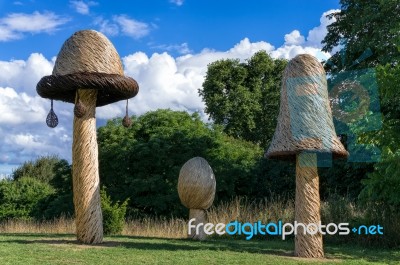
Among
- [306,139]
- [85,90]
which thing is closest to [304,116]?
[306,139]

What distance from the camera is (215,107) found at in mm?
39281

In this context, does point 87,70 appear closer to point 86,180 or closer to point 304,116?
point 86,180

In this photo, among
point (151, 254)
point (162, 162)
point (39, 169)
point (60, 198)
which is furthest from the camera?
point (39, 169)

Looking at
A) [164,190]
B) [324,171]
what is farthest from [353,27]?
[164,190]

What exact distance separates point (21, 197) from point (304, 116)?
24.7 m

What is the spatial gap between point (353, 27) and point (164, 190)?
11.4 metres

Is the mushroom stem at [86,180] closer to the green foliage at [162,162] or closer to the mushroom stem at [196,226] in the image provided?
the mushroom stem at [196,226]

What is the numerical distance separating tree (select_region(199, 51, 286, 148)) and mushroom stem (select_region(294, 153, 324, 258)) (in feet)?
86.0

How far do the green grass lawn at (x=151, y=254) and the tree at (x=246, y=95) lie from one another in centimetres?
2515

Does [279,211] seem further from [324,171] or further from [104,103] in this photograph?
[104,103]

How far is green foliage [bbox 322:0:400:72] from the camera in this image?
22781mm

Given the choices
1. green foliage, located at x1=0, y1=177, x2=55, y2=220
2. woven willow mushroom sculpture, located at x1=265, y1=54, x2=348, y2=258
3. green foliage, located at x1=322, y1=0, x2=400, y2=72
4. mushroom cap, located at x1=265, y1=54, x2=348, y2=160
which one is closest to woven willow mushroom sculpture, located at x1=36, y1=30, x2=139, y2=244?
mushroom cap, located at x1=265, y1=54, x2=348, y2=160

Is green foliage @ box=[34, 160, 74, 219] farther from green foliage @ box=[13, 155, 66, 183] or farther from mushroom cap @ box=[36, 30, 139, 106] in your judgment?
green foliage @ box=[13, 155, 66, 183]

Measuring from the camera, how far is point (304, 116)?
12117 millimetres
